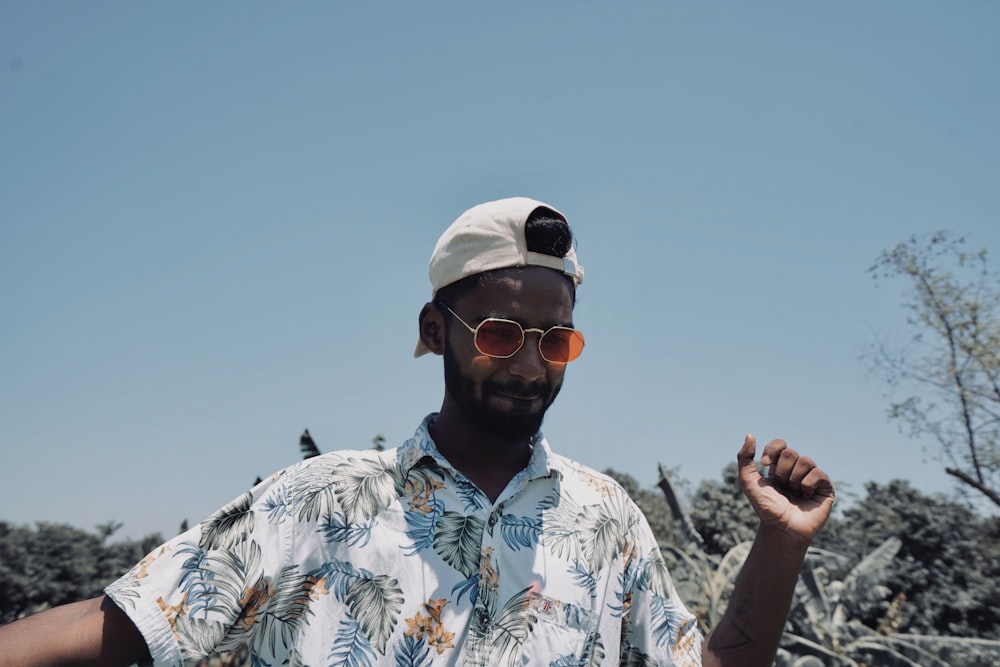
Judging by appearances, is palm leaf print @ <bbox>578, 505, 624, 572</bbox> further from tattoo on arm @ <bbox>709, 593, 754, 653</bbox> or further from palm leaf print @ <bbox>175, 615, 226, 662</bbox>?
palm leaf print @ <bbox>175, 615, 226, 662</bbox>

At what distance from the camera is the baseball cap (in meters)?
2.01

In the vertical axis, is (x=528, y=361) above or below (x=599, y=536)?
above

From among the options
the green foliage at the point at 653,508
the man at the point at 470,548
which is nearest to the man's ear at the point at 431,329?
the man at the point at 470,548

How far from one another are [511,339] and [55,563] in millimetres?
15676

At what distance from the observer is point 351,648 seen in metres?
1.65

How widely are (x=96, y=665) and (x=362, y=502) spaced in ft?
2.05

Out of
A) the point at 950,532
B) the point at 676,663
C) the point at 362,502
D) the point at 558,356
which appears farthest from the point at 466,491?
the point at 950,532

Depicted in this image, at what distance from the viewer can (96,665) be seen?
1.54 m

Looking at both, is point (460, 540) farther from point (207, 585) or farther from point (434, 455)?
point (207, 585)

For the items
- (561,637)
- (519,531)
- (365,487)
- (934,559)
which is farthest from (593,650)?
(934,559)

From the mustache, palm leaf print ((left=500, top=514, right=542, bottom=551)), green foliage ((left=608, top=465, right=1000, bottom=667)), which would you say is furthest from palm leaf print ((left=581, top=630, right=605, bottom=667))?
green foliage ((left=608, top=465, right=1000, bottom=667))

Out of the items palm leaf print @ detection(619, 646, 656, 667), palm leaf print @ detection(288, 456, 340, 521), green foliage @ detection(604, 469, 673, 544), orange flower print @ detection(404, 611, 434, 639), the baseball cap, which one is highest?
the baseball cap

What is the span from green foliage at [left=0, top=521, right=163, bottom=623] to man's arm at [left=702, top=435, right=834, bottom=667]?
43.2 feet

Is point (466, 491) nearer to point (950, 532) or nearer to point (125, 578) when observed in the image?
point (125, 578)
